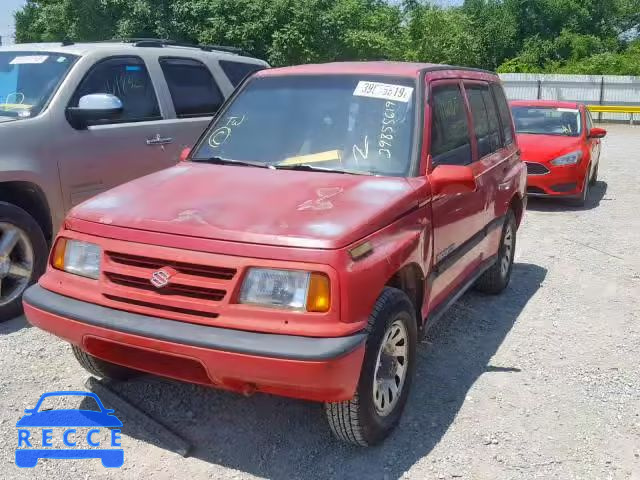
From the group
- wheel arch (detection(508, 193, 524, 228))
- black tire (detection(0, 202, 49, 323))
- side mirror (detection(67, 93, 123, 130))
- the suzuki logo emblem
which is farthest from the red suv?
wheel arch (detection(508, 193, 524, 228))

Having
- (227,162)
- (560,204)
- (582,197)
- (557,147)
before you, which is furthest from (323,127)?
(560,204)

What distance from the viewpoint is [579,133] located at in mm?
10727

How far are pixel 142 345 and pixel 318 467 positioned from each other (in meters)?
1.03

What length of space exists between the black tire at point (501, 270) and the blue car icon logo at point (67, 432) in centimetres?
336

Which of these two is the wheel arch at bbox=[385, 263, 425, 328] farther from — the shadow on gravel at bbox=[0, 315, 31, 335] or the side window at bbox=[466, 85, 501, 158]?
the shadow on gravel at bbox=[0, 315, 31, 335]

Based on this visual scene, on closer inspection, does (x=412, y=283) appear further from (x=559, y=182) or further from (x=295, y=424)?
(x=559, y=182)

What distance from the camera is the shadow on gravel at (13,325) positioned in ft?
15.6

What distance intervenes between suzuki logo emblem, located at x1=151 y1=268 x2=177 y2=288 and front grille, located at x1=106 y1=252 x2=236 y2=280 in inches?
0.9

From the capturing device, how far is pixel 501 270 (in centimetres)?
583

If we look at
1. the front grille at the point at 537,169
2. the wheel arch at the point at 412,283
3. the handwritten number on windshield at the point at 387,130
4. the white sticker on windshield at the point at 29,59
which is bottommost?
the front grille at the point at 537,169

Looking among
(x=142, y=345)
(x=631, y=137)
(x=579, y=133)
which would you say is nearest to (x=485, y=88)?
(x=142, y=345)

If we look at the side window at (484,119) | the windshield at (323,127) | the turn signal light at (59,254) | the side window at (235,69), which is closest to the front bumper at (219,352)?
the turn signal light at (59,254)

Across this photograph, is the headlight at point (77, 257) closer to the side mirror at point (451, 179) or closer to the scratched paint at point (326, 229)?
the scratched paint at point (326, 229)

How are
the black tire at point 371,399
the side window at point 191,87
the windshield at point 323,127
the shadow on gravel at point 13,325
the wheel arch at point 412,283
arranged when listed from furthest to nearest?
the side window at point 191,87, the shadow on gravel at point 13,325, the windshield at point 323,127, the wheel arch at point 412,283, the black tire at point 371,399
